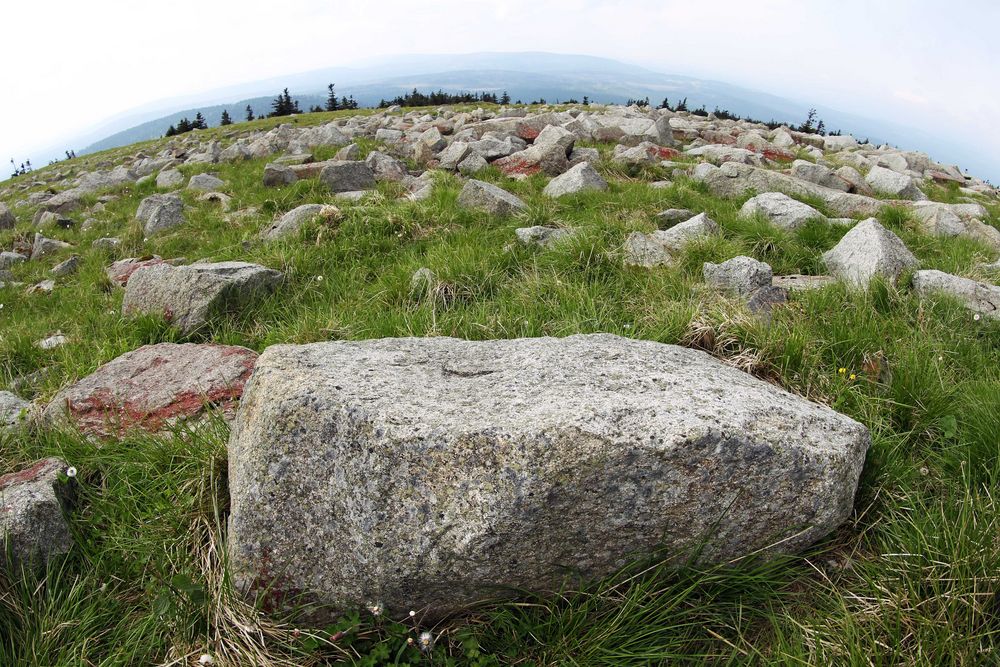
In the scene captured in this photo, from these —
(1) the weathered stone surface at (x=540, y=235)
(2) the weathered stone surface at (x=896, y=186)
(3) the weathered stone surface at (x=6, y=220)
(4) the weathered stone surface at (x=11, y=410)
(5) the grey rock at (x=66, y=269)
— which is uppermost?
(1) the weathered stone surface at (x=540, y=235)

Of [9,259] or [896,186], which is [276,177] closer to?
[9,259]

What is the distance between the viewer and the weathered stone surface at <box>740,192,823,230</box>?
771 cm

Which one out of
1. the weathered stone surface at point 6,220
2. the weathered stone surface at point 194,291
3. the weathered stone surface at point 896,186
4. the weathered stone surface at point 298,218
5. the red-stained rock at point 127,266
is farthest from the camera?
the weathered stone surface at point 6,220

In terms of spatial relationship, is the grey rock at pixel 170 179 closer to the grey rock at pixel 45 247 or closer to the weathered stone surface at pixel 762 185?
the grey rock at pixel 45 247

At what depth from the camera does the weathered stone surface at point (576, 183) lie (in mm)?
9344

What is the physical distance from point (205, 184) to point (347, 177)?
599 centimetres

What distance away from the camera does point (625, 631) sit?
2.34 m

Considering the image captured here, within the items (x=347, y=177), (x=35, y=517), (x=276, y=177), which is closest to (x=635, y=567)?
(x=35, y=517)

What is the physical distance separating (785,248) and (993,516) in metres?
5.14

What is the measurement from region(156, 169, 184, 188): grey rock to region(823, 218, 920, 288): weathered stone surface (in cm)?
1764

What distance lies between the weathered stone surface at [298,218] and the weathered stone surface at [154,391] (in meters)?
4.02

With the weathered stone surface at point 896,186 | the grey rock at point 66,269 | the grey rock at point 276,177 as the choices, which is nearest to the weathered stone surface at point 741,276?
the weathered stone surface at point 896,186

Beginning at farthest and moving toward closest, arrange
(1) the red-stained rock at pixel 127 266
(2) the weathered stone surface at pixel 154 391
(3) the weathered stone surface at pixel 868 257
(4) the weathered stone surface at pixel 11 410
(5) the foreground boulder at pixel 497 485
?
(1) the red-stained rock at pixel 127 266 < (3) the weathered stone surface at pixel 868 257 < (4) the weathered stone surface at pixel 11 410 < (2) the weathered stone surface at pixel 154 391 < (5) the foreground boulder at pixel 497 485

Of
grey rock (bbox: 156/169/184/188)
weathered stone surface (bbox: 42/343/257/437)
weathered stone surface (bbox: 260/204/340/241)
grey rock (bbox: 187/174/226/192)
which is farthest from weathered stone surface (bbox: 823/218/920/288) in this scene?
grey rock (bbox: 156/169/184/188)
